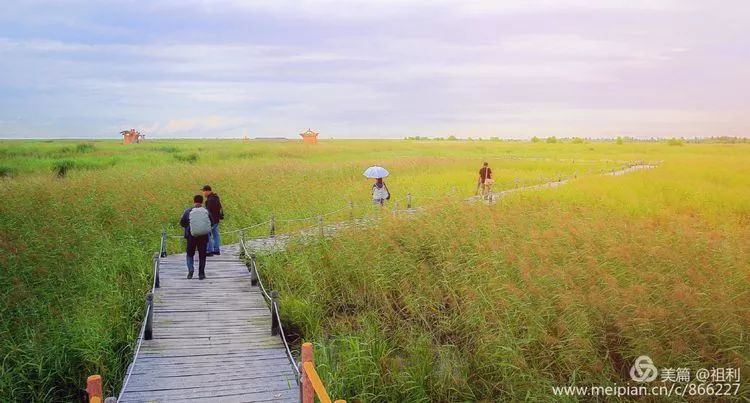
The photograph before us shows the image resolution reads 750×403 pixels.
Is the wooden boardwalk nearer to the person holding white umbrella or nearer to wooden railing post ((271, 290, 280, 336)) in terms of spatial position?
wooden railing post ((271, 290, 280, 336))

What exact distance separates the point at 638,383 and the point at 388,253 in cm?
586

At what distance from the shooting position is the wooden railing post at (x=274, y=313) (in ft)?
28.6

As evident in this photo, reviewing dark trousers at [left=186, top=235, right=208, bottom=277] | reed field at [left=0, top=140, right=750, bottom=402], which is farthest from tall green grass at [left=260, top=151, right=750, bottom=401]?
dark trousers at [left=186, top=235, right=208, bottom=277]

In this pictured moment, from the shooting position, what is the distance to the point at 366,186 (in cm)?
2434

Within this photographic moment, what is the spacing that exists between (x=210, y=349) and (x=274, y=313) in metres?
1.15

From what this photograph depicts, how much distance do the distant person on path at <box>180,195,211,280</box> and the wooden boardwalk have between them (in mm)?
375

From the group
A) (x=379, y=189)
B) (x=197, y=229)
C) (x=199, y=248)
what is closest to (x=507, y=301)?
(x=197, y=229)

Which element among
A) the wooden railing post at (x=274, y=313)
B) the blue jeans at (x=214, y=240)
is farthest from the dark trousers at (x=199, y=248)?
the wooden railing post at (x=274, y=313)

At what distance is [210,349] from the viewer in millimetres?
8148

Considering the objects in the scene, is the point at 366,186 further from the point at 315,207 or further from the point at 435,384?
the point at 435,384

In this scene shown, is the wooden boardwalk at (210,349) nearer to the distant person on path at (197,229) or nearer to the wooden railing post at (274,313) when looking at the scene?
the wooden railing post at (274,313)

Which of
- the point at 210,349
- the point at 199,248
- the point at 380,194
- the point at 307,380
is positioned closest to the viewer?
the point at 307,380

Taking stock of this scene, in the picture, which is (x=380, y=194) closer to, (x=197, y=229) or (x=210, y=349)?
(x=197, y=229)

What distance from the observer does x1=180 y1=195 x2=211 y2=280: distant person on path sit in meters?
10.6
